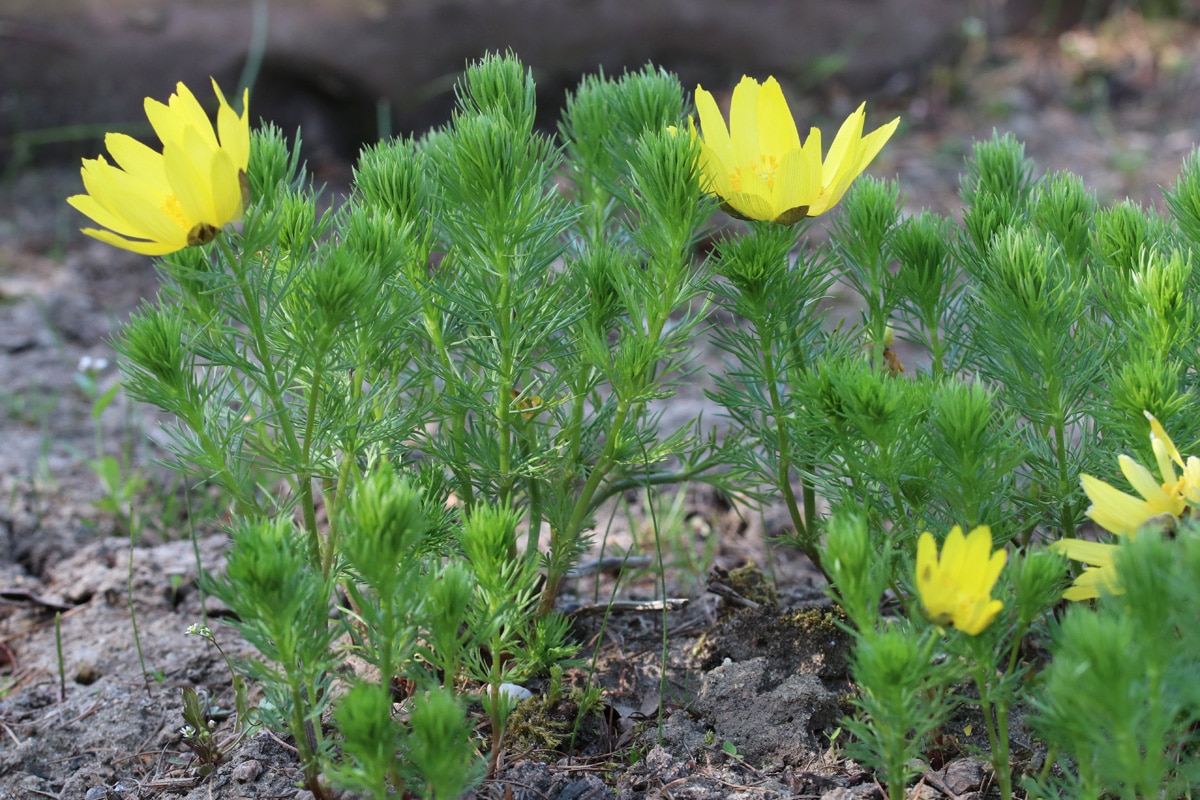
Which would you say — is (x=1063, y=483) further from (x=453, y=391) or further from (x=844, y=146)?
(x=453, y=391)

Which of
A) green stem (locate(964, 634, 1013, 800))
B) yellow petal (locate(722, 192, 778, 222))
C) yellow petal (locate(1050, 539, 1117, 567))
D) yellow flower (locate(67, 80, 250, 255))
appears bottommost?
green stem (locate(964, 634, 1013, 800))

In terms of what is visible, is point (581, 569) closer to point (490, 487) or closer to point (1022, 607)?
point (490, 487)

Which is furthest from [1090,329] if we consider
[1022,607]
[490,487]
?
[490,487]

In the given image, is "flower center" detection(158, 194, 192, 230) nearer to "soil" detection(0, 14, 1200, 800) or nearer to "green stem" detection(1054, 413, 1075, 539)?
"soil" detection(0, 14, 1200, 800)

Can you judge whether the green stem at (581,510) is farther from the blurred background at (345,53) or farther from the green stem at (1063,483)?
the blurred background at (345,53)

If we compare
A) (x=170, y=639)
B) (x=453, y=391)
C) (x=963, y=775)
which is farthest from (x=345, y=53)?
(x=963, y=775)

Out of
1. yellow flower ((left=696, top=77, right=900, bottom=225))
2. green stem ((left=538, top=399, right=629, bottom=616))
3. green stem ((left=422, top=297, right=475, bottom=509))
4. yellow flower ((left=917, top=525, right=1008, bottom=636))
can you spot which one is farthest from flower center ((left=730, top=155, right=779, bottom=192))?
yellow flower ((left=917, top=525, right=1008, bottom=636))
